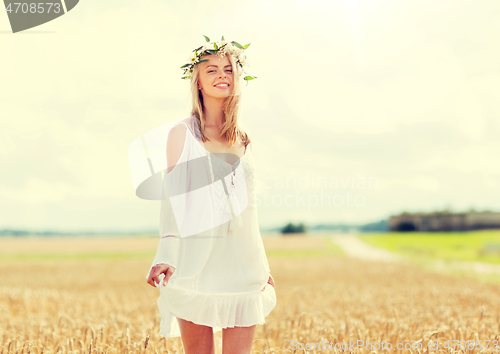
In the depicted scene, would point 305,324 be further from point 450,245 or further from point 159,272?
point 450,245

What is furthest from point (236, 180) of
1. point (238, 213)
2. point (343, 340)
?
point (343, 340)

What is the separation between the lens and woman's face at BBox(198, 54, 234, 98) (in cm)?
284

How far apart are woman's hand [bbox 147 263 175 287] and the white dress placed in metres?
0.02

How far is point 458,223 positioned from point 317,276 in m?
62.9

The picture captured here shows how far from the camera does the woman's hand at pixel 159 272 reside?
251 centimetres

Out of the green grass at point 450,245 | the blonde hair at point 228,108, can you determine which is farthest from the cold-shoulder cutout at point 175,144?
the green grass at point 450,245

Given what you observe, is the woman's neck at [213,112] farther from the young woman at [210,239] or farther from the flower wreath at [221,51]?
the flower wreath at [221,51]

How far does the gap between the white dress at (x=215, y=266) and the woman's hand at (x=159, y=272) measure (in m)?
0.02

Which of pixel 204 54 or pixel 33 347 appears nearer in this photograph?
pixel 204 54

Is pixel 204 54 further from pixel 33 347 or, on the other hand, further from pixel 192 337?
pixel 33 347

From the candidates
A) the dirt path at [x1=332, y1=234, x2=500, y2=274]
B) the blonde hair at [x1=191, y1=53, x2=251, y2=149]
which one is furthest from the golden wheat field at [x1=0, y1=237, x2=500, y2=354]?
the dirt path at [x1=332, y1=234, x2=500, y2=274]

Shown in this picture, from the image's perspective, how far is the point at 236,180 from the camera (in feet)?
9.15

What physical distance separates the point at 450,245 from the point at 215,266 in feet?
214

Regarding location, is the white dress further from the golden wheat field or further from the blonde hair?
the golden wheat field
